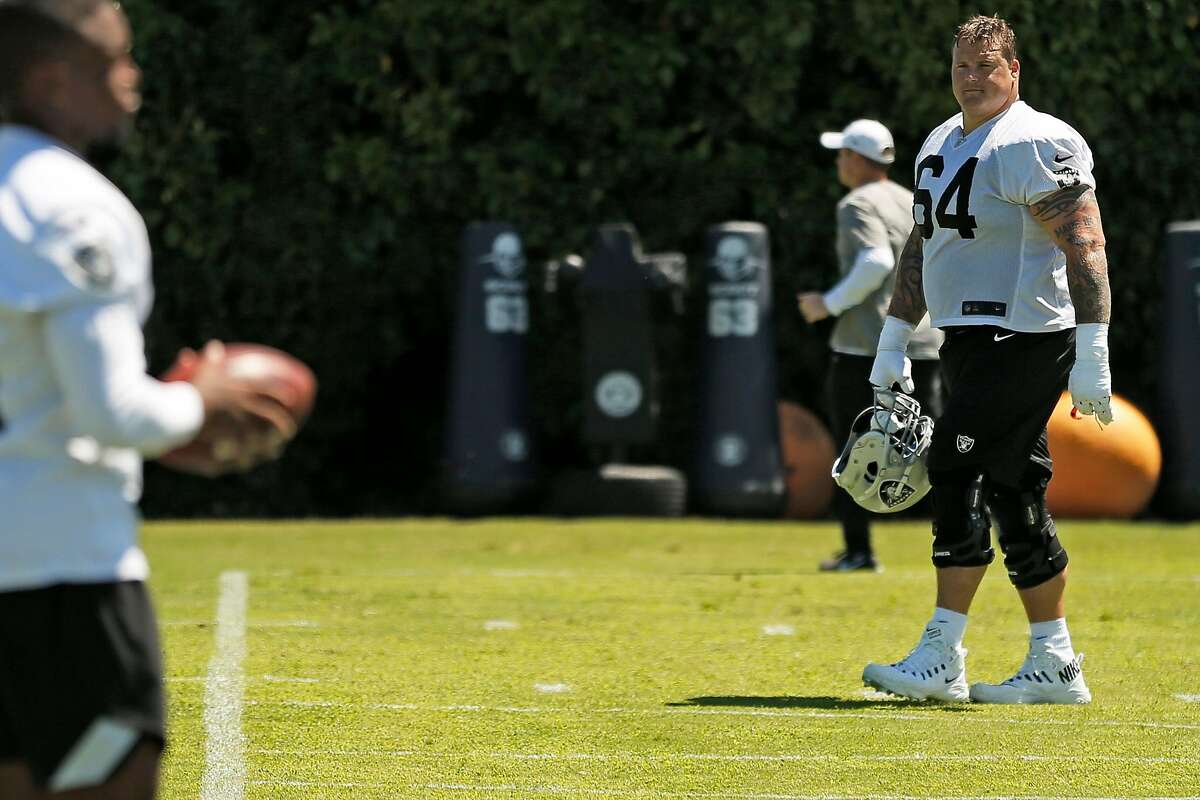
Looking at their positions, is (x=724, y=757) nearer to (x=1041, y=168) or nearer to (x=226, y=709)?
(x=226, y=709)

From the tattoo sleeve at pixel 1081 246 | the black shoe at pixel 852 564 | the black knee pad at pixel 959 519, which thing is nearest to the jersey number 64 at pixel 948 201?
the tattoo sleeve at pixel 1081 246

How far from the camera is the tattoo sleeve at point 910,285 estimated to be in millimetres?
7199

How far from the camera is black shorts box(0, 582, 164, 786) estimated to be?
332 cm

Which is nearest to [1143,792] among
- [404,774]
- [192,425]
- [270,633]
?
[404,774]

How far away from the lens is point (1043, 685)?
22.6 ft

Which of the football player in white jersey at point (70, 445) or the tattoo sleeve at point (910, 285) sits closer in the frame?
the football player in white jersey at point (70, 445)

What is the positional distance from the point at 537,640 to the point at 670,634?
1.95ft

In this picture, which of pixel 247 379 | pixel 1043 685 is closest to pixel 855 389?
pixel 1043 685

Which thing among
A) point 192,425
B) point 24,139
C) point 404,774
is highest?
point 24,139

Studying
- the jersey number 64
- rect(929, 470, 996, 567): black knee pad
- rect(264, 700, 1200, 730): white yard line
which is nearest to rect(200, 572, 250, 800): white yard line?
rect(264, 700, 1200, 730): white yard line

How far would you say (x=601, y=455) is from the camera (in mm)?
15414

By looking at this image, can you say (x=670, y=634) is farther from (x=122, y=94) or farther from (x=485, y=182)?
(x=485, y=182)

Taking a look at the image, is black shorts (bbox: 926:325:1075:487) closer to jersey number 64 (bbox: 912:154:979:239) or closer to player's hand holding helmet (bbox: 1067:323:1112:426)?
player's hand holding helmet (bbox: 1067:323:1112:426)

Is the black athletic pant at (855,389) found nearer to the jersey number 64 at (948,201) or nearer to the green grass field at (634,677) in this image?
the green grass field at (634,677)
